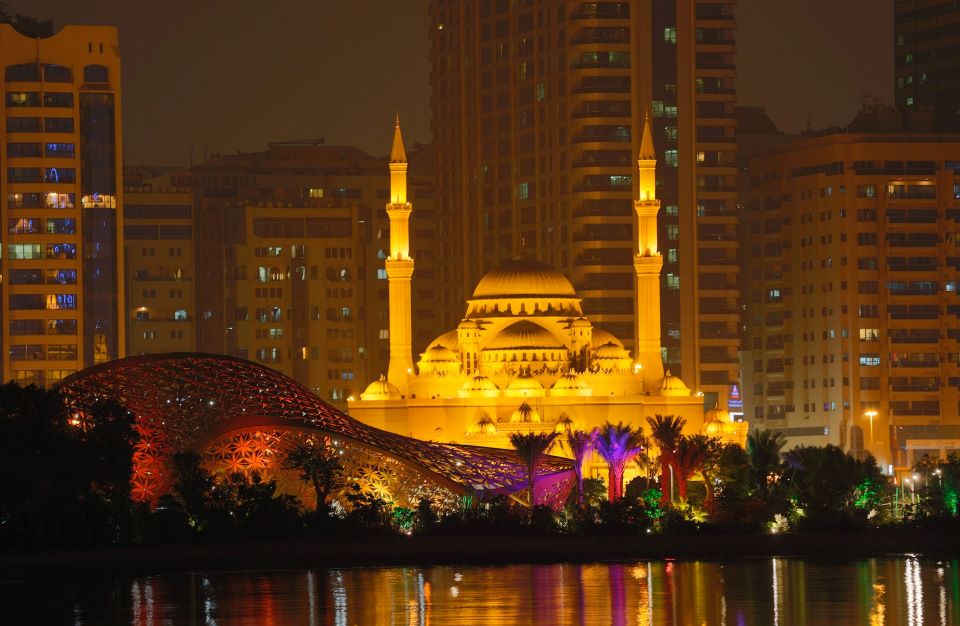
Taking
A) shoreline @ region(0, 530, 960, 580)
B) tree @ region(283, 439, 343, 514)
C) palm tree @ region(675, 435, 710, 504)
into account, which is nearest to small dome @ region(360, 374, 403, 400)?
palm tree @ region(675, 435, 710, 504)

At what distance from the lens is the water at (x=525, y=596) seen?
70500 millimetres

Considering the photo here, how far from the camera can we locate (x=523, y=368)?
147500 mm

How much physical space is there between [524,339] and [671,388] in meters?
9.12

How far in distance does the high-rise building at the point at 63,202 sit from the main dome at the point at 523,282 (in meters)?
26.1

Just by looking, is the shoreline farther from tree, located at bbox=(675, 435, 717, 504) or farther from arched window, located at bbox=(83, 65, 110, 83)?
arched window, located at bbox=(83, 65, 110, 83)

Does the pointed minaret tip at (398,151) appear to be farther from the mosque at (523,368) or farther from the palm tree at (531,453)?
the palm tree at (531,453)

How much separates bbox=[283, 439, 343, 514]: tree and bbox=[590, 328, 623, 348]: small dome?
165ft

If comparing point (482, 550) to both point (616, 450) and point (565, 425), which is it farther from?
point (565, 425)

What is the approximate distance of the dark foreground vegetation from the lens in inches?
3474

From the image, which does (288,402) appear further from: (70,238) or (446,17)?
(446,17)

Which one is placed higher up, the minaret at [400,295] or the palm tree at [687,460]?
the minaret at [400,295]

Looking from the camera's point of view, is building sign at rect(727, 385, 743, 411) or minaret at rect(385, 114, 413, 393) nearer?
minaret at rect(385, 114, 413, 393)

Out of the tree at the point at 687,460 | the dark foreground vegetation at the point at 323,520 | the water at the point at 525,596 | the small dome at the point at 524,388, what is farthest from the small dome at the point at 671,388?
the water at the point at 525,596

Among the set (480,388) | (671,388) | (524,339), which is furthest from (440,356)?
(671,388)
